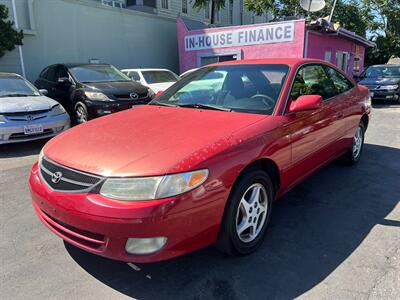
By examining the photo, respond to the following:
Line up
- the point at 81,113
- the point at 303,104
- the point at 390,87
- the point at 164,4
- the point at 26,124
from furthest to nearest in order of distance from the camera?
the point at 164,4 → the point at 390,87 → the point at 81,113 → the point at 26,124 → the point at 303,104

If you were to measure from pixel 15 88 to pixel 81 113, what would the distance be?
140cm

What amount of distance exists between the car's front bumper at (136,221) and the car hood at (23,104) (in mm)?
4323

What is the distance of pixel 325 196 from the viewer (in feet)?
13.5

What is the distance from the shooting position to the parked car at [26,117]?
605cm

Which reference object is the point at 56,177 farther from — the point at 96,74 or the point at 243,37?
the point at 243,37

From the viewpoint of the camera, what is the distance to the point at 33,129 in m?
6.18

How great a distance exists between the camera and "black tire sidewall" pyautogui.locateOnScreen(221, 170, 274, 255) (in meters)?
2.60

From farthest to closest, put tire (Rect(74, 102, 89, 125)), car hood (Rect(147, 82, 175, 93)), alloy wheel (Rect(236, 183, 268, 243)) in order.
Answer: car hood (Rect(147, 82, 175, 93)) → tire (Rect(74, 102, 89, 125)) → alloy wheel (Rect(236, 183, 268, 243))

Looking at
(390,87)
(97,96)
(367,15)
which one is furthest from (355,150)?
(367,15)

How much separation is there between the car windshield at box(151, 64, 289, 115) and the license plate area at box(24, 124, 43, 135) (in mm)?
3188

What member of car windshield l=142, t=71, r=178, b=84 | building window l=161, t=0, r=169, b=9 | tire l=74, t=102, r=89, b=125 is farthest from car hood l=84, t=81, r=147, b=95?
building window l=161, t=0, r=169, b=9

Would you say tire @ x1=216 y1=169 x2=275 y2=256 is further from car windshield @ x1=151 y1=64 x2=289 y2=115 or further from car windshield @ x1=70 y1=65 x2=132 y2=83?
car windshield @ x1=70 y1=65 x2=132 y2=83

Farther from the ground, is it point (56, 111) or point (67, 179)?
point (67, 179)

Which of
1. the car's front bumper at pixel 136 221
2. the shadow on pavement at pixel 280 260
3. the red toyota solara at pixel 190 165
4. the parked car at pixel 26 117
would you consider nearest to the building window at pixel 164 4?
the parked car at pixel 26 117
